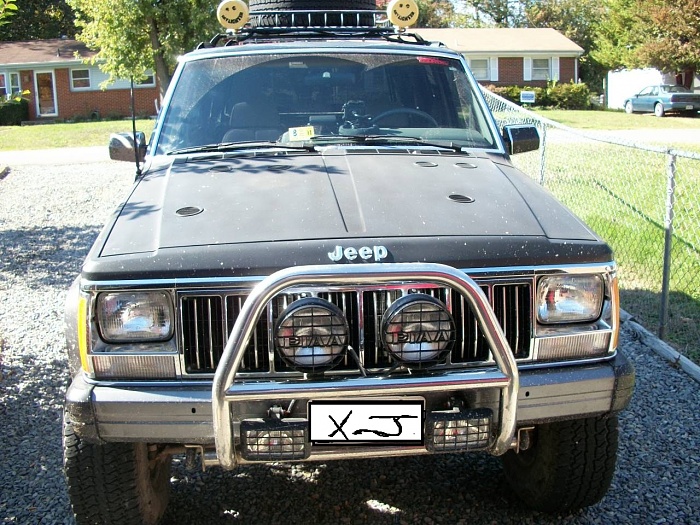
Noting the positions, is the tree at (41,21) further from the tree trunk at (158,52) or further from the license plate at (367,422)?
the license plate at (367,422)

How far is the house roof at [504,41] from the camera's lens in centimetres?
4459

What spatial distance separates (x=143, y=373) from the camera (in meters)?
2.88

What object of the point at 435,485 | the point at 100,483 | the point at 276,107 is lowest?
the point at 435,485

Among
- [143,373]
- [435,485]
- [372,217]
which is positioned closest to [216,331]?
[143,373]

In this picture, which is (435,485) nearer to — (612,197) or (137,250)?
(137,250)

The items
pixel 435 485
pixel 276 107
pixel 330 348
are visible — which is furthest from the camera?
pixel 276 107

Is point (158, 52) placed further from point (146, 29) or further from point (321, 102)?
point (321, 102)

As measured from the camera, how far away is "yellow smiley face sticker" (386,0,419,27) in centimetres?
546

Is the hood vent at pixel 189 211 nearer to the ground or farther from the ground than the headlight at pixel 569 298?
farther from the ground

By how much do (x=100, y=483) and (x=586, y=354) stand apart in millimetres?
1939

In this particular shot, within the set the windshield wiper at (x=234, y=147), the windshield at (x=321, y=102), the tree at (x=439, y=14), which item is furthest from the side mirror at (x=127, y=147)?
the tree at (x=439, y=14)

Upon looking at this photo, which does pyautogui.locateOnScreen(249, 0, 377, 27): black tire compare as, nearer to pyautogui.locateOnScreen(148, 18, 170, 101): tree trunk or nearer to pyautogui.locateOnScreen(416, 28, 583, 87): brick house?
pyautogui.locateOnScreen(148, 18, 170, 101): tree trunk

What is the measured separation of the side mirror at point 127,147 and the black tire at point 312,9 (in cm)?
274

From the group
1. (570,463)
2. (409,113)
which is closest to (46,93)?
(409,113)
